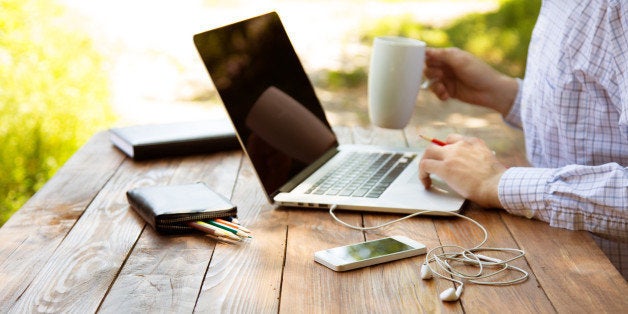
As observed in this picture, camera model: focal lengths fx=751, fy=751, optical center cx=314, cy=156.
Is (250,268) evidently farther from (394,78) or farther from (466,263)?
(394,78)

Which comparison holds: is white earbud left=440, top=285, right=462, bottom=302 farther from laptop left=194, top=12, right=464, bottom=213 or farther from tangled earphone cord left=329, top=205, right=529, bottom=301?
laptop left=194, top=12, right=464, bottom=213

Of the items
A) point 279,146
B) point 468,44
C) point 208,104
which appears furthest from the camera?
point 468,44

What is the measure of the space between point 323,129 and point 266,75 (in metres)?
0.24

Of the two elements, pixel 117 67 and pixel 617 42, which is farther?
pixel 117 67

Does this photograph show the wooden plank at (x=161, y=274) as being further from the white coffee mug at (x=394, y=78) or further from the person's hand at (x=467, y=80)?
the person's hand at (x=467, y=80)

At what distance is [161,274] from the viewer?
1006 millimetres

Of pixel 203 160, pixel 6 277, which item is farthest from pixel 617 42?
pixel 6 277

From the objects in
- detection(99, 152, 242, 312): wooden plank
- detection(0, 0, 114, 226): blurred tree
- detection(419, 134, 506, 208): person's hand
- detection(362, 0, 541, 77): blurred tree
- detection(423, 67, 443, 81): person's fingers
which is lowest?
detection(362, 0, 541, 77): blurred tree

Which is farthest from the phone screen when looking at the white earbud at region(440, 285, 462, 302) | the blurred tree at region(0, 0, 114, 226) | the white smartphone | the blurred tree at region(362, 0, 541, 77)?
the blurred tree at region(362, 0, 541, 77)

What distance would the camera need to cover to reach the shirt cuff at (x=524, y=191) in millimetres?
1230

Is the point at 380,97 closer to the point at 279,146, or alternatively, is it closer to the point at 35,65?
the point at 279,146

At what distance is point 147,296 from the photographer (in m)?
0.94

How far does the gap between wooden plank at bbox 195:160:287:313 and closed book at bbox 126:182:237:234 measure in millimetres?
59

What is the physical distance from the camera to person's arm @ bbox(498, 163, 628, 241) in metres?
1.18
